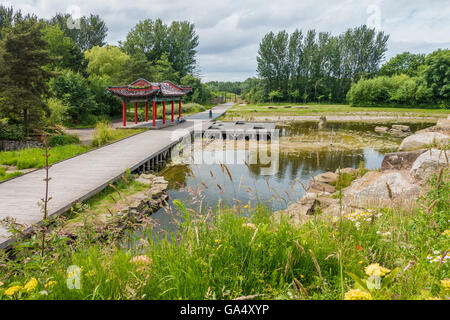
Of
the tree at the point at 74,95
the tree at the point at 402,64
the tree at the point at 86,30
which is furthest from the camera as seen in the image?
the tree at the point at 402,64

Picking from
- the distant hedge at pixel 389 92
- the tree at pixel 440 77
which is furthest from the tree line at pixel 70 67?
the tree at pixel 440 77

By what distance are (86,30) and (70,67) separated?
26.2 meters

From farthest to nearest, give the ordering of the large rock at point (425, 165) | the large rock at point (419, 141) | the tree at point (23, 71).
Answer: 1. the tree at point (23, 71)
2. the large rock at point (419, 141)
3. the large rock at point (425, 165)

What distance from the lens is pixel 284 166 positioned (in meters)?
11.8

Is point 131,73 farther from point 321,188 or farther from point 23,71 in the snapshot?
point 321,188

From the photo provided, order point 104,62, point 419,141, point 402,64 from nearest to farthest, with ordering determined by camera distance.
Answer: point 419,141
point 104,62
point 402,64

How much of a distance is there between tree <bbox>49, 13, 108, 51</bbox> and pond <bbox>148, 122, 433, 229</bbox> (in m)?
40.3

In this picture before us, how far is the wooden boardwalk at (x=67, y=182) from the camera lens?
532 centimetres

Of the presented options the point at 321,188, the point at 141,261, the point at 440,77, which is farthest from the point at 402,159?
the point at 440,77

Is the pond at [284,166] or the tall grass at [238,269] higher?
the tall grass at [238,269]

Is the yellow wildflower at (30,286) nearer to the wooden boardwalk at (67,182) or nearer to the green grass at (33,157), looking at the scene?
the wooden boardwalk at (67,182)

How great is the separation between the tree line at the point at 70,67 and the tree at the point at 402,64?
34.4 m

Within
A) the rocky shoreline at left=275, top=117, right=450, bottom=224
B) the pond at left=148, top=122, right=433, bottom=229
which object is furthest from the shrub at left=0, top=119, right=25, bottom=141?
the rocky shoreline at left=275, top=117, right=450, bottom=224
